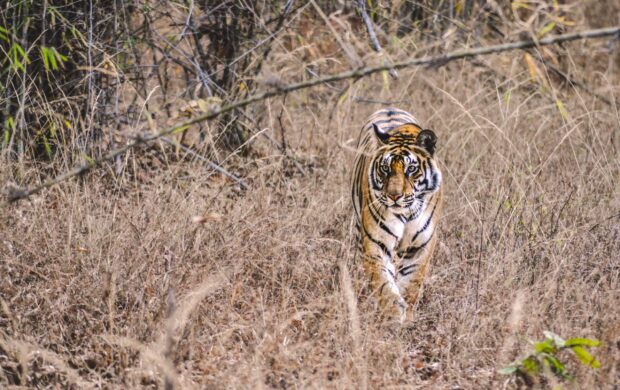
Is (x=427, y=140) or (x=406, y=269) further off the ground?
(x=427, y=140)

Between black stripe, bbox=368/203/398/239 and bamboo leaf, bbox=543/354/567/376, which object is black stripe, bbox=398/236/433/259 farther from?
bamboo leaf, bbox=543/354/567/376

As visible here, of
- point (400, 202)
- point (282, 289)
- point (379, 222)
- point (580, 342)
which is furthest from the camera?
point (379, 222)

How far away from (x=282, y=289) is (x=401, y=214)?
0.78 meters

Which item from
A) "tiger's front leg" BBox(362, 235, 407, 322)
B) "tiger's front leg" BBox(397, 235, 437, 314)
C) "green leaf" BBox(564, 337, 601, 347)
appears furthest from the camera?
"tiger's front leg" BBox(397, 235, 437, 314)

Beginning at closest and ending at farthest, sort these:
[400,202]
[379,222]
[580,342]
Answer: [580,342] < [400,202] < [379,222]

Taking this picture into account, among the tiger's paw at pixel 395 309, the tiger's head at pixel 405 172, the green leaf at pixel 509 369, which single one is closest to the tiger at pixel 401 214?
the tiger's head at pixel 405 172

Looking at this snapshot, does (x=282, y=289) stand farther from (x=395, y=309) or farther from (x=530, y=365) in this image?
(x=530, y=365)

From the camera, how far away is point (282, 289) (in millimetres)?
3805

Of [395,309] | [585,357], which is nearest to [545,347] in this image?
[585,357]

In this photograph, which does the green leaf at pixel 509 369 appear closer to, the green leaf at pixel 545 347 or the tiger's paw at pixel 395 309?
the green leaf at pixel 545 347

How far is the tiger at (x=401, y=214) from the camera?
Answer: 13.4 feet

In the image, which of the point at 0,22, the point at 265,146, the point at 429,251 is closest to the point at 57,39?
the point at 0,22

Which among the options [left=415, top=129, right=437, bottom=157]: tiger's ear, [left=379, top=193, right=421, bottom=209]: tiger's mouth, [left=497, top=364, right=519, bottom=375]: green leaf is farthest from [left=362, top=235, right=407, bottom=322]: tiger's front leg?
[left=497, top=364, right=519, bottom=375]: green leaf

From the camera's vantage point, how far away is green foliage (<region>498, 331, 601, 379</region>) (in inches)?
119
